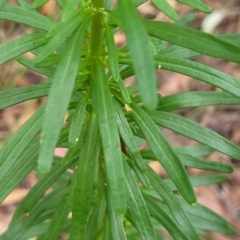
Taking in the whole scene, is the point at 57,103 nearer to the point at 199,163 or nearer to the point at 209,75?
the point at 209,75

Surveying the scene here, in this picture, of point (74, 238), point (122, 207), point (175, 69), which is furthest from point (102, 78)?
point (74, 238)

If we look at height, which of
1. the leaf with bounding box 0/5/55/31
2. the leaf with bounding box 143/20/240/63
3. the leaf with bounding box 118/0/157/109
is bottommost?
the leaf with bounding box 118/0/157/109

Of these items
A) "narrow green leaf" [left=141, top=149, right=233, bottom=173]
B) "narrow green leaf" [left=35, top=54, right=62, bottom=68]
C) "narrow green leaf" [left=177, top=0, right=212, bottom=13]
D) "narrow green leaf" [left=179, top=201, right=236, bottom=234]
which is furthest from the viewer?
"narrow green leaf" [left=179, top=201, right=236, bottom=234]

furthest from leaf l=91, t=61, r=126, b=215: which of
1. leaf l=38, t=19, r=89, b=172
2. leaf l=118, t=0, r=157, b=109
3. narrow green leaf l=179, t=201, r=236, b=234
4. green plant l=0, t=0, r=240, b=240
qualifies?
narrow green leaf l=179, t=201, r=236, b=234

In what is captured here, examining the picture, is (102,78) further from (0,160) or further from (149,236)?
(149,236)

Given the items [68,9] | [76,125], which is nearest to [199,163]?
[76,125]

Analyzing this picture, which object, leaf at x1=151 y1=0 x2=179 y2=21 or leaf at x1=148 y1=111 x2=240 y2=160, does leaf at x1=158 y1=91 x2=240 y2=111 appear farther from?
leaf at x1=151 y1=0 x2=179 y2=21

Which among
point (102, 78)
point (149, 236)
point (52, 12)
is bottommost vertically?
point (149, 236)

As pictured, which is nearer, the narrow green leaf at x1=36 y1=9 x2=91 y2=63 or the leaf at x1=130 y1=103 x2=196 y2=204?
the narrow green leaf at x1=36 y1=9 x2=91 y2=63
